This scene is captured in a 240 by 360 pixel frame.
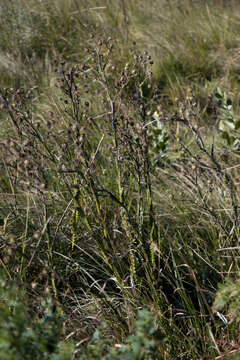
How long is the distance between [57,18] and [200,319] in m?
4.43

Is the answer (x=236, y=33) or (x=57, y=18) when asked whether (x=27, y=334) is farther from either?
(x=57, y=18)

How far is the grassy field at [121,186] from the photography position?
1567mm

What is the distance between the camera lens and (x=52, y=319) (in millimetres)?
1275

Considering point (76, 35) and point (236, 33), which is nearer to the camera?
point (236, 33)

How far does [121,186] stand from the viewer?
6.44 ft

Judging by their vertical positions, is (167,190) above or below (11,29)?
below

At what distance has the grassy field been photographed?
1.57 metres

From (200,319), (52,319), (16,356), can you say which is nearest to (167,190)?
(200,319)

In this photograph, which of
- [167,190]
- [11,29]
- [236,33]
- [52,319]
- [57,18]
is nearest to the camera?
[52,319]

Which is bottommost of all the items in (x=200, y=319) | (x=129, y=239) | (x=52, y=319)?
(x=200, y=319)

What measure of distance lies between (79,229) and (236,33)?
3.17m

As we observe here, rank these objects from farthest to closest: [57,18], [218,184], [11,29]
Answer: [57,18], [11,29], [218,184]

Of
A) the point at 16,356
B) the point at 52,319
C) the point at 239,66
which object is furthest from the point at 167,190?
the point at 239,66

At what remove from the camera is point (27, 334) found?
3.79 ft
